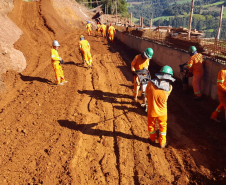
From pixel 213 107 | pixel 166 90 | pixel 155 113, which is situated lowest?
pixel 213 107

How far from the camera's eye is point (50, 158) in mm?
4527

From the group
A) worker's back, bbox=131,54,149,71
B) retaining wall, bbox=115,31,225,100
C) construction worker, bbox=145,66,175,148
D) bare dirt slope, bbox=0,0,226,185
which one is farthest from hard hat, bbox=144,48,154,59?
retaining wall, bbox=115,31,225,100

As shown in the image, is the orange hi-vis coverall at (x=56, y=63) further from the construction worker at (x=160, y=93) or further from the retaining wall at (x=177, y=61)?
the retaining wall at (x=177, y=61)

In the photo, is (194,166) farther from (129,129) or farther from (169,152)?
(129,129)

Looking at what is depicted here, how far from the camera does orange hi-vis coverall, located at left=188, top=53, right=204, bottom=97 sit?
6824mm

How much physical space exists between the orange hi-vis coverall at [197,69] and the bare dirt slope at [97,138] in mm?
538

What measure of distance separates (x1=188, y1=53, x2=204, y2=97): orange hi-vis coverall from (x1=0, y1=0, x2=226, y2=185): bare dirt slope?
1.76 ft

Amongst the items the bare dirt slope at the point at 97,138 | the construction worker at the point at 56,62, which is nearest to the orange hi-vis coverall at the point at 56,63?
the construction worker at the point at 56,62

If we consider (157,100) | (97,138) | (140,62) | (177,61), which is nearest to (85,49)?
(177,61)

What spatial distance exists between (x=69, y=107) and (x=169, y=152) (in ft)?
12.9

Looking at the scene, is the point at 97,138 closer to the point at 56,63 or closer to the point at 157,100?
the point at 157,100

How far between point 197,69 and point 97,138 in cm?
442

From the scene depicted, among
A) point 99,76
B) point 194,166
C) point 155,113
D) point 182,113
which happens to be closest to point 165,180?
point 194,166

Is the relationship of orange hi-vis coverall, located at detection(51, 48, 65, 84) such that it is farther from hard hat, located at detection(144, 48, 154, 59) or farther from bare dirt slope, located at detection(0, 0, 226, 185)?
hard hat, located at detection(144, 48, 154, 59)
